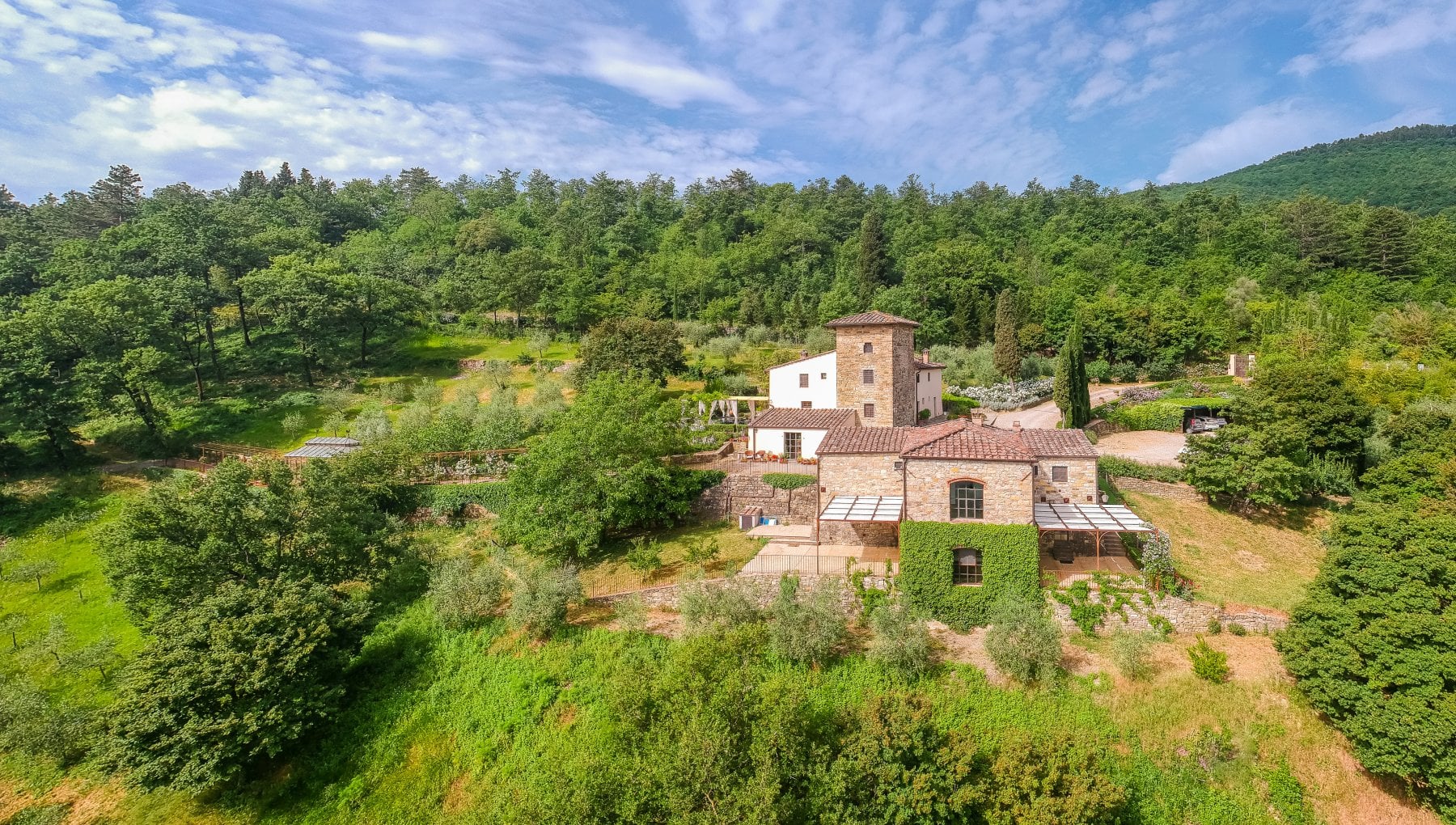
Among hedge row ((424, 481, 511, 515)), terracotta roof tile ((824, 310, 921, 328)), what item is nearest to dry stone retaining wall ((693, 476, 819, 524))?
terracotta roof tile ((824, 310, 921, 328))

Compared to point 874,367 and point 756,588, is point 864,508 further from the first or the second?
point 874,367

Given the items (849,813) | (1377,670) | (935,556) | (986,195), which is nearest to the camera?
(849,813)

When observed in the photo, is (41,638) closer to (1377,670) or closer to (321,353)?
(321,353)

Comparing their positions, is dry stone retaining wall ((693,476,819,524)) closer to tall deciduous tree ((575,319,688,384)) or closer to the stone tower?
the stone tower

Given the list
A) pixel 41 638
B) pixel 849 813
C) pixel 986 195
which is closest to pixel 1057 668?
pixel 849 813

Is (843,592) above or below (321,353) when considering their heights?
below

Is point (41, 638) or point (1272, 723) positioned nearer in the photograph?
point (1272, 723)
